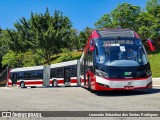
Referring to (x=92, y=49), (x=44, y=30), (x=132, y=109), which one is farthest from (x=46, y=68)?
(x=132, y=109)

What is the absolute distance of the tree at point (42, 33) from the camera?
49281 millimetres

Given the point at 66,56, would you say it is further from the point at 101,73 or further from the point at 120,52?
the point at 101,73

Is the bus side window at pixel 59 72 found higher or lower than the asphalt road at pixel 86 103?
higher

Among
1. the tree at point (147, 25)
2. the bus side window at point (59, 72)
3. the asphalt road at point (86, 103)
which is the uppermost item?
the tree at point (147, 25)

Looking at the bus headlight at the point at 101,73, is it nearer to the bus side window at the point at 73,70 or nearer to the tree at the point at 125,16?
the bus side window at the point at 73,70

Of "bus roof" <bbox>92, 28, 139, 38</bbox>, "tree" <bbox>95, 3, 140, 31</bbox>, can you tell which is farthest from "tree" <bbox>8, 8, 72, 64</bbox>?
"bus roof" <bbox>92, 28, 139, 38</bbox>

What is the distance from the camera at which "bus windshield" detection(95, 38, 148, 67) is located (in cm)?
1441

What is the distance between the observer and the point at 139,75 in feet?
46.7

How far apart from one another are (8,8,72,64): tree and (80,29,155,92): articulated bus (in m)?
33.9

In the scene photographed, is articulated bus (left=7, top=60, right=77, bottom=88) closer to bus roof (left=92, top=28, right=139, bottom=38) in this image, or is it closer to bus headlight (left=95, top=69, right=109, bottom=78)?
bus roof (left=92, top=28, right=139, bottom=38)

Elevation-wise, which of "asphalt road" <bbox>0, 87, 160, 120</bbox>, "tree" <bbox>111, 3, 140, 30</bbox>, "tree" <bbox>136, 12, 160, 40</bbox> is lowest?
"asphalt road" <bbox>0, 87, 160, 120</bbox>

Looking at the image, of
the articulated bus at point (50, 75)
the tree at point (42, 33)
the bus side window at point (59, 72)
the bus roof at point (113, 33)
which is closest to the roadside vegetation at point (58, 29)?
the tree at point (42, 33)

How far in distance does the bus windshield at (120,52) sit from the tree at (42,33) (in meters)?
34.0

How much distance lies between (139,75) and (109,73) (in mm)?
1298
